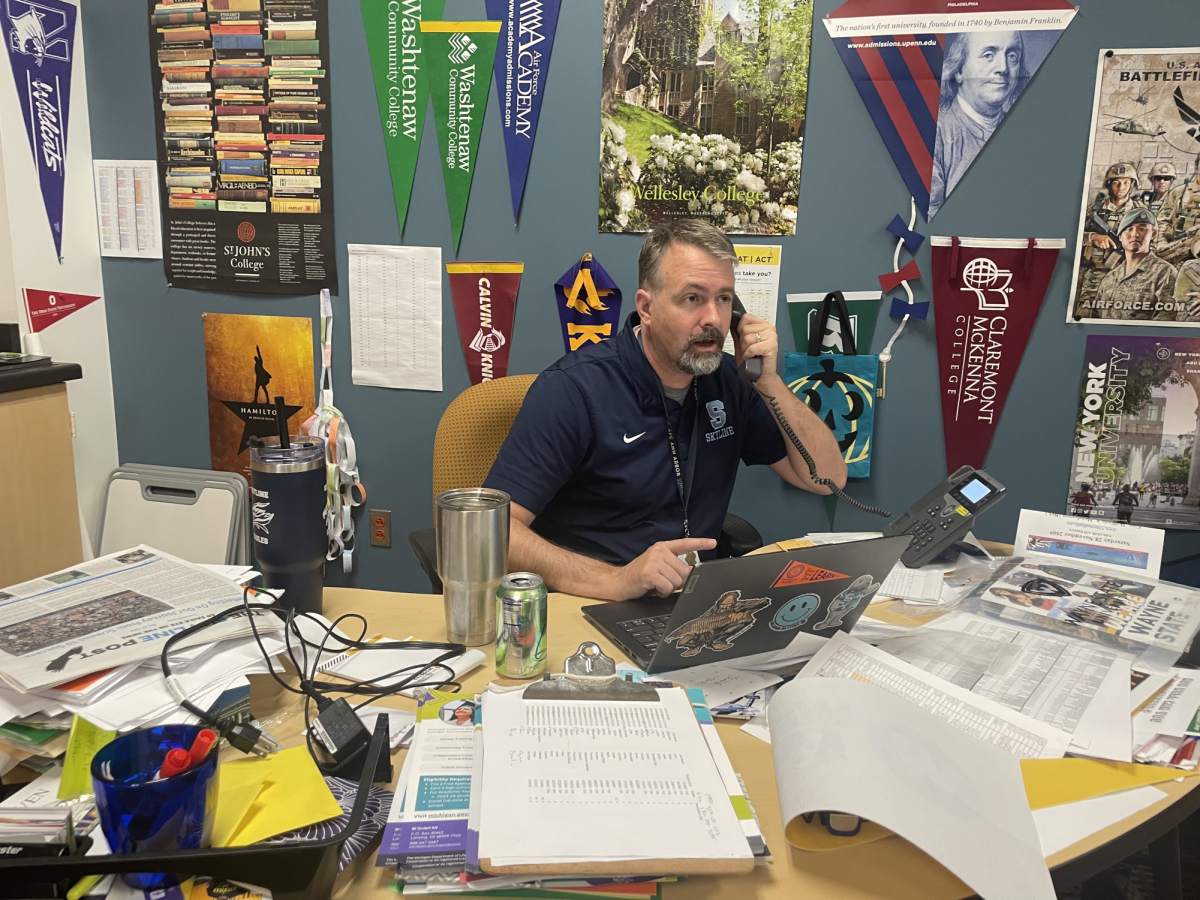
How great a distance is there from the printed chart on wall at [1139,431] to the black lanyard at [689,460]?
44.5 inches

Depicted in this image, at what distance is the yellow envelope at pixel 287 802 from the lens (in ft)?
2.43

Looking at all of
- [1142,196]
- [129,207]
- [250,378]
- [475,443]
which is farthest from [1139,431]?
[129,207]

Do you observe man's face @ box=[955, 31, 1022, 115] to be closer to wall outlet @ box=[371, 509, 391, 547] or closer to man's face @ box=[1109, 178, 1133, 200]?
man's face @ box=[1109, 178, 1133, 200]

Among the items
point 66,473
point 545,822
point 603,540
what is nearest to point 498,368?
point 603,540

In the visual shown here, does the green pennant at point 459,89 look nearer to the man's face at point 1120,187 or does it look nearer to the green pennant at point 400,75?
the green pennant at point 400,75

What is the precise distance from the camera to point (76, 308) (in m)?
2.79

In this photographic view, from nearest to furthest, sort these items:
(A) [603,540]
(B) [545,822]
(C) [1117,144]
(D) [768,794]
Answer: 1. (B) [545,822]
2. (D) [768,794]
3. (A) [603,540]
4. (C) [1117,144]

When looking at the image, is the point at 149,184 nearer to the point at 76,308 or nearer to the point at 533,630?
the point at 76,308

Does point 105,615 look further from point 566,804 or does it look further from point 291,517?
point 566,804

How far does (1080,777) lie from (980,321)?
1.61 metres

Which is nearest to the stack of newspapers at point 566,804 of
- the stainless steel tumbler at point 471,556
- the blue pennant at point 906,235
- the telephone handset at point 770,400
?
the stainless steel tumbler at point 471,556

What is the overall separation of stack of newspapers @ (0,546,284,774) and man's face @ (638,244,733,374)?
1079mm

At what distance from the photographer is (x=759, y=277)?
238 centimetres

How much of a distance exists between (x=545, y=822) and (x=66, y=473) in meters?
2.27
